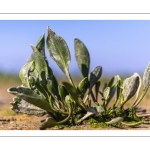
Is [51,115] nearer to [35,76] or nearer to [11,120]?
[35,76]

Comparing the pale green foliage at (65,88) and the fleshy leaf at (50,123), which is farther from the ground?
the pale green foliage at (65,88)

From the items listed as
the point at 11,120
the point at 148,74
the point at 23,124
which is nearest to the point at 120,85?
the point at 148,74

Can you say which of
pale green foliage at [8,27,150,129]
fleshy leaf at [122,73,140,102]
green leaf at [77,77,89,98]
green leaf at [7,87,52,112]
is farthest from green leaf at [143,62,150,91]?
green leaf at [7,87,52,112]

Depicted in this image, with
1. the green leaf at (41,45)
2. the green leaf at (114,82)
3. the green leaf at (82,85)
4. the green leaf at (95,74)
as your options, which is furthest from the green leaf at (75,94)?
the green leaf at (41,45)

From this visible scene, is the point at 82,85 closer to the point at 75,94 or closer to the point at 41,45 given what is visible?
the point at 75,94

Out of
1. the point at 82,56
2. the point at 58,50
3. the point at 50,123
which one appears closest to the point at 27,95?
the point at 50,123

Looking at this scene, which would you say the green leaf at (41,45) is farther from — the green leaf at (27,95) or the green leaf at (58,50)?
the green leaf at (27,95)
